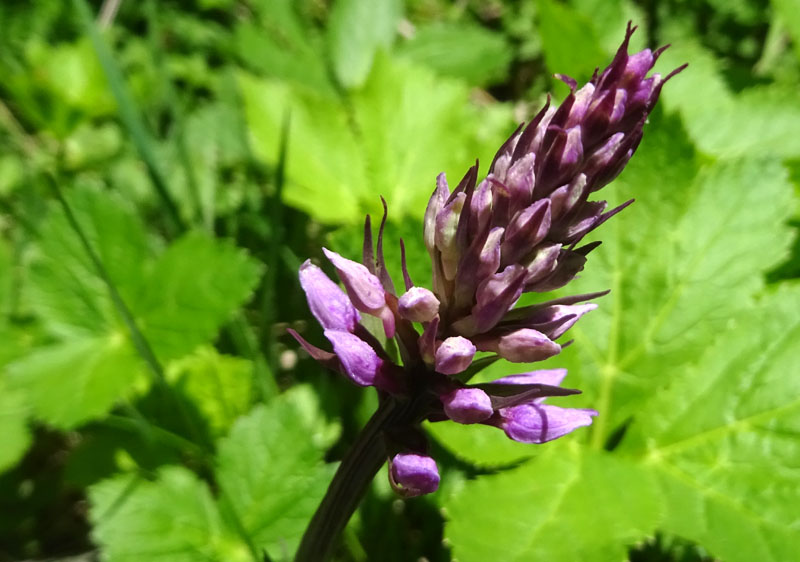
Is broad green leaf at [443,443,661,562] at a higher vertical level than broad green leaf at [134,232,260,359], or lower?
higher

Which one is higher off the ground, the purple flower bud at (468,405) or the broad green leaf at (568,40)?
the broad green leaf at (568,40)

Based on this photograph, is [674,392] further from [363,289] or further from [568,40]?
[568,40]

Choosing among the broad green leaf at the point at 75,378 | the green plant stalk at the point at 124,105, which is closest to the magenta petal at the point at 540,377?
the broad green leaf at the point at 75,378

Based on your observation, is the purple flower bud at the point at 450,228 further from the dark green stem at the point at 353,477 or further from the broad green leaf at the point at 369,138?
the broad green leaf at the point at 369,138

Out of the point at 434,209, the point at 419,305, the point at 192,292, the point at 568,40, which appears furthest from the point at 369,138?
the point at 419,305

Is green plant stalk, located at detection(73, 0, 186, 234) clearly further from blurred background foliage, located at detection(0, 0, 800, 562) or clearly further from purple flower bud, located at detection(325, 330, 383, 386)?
purple flower bud, located at detection(325, 330, 383, 386)

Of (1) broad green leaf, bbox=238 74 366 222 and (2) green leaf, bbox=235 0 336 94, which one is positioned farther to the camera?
(2) green leaf, bbox=235 0 336 94

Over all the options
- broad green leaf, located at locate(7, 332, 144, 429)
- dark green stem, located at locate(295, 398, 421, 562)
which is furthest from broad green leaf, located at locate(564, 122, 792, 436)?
broad green leaf, located at locate(7, 332, 144, 429)

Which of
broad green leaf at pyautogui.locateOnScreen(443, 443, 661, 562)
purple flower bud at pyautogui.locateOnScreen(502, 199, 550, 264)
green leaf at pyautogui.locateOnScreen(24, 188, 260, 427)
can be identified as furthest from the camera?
green leaf at pyautogui.locateOnScreen(24, 188, 260, 427)
